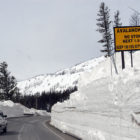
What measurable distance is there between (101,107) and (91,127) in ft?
6.92

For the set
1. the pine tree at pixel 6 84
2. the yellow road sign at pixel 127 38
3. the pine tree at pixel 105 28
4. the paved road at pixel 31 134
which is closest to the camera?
the paved road at pixel 31 134

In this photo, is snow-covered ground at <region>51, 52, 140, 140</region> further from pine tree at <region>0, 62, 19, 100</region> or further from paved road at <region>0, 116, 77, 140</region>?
pine tree at <region>0, 62, 19, 100</region>

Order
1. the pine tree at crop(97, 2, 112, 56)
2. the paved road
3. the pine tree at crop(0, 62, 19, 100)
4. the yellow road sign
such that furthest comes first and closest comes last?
the pine tree at crop(0, 62, 19, 100) → the pine tree at crop(97, 2, 112, 56) → the yellow road sign → the paved road

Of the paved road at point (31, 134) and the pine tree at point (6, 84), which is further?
the pine tree at point (6, 84)

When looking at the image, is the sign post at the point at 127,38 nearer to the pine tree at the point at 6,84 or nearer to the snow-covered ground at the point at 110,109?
the snow-covered ground at the point at 110,109

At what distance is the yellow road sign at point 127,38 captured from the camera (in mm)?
22406

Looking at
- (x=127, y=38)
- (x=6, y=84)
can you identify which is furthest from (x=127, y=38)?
(x=6, y=84)

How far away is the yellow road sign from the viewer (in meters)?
22.4

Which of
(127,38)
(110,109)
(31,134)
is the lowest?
(31,134)

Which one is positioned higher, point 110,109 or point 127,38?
point 127,38

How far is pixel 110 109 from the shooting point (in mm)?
13555

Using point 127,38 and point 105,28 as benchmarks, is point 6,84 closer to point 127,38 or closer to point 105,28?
point 105,28

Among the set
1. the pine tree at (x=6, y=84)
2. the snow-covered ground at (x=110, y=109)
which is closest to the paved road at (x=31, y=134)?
the snow-covered ground at (x=110, y=109)

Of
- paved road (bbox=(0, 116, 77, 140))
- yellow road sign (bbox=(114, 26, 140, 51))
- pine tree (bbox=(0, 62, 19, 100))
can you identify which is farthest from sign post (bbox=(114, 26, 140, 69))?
pine tree (bbox=(0, 62, 19, 100))
